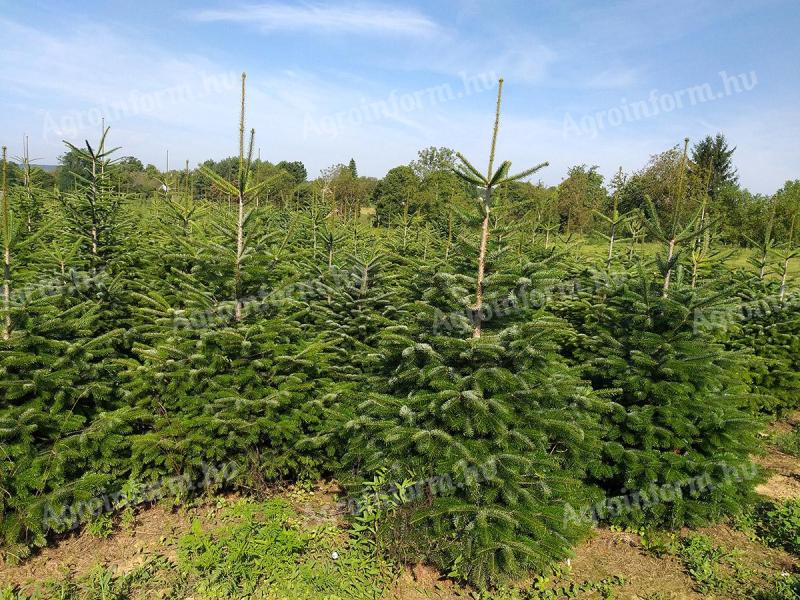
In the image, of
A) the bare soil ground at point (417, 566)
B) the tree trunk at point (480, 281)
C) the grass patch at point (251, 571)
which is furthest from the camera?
the tree trunk at point (480, 281)

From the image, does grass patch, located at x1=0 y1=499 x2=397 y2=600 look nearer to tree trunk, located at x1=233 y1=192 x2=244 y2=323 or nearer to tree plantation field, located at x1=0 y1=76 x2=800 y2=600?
tree plantation field, located at x1=0 y1=76 x2=800 y2=600

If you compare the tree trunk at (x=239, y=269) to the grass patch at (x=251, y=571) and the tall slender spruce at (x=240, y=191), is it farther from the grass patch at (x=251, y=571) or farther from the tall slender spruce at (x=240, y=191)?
the grass patch at (x=251, y=571)

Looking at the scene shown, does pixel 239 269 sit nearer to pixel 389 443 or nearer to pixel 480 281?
pixel 389 443

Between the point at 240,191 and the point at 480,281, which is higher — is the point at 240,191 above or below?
above

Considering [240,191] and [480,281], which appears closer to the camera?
[480,281]

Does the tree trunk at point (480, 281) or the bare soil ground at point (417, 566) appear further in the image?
the tree trunk at point (480, 281)

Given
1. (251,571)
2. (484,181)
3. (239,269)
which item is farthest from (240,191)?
(251,571)

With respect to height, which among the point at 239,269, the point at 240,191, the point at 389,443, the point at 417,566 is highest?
the point at 240,191

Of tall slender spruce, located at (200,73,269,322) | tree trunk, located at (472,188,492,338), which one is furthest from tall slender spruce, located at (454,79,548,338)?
tall slender spruce, located at (200,73,269,322)

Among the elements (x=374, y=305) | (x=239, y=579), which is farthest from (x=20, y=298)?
(x=374, y=305)

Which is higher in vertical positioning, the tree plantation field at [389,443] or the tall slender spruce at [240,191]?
the tall slender spruce at [240,191]

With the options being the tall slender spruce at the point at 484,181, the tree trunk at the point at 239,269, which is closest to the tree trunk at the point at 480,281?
the tall slender spruce at the point at 484,181

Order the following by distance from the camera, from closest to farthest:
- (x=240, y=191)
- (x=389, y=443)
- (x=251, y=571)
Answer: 1. (x=251, y=571)
2. (x=389, y=443)
3. (x=240, y=191)

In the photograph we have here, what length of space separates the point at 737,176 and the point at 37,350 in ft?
212
